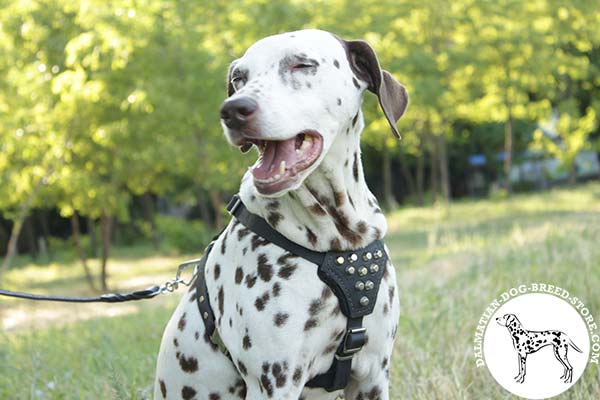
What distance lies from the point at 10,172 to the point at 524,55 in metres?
16.2

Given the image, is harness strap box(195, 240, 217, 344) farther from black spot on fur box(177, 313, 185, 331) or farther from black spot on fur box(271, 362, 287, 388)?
black spot on fur box(271, 362, 287, 388)

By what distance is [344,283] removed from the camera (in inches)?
97.1

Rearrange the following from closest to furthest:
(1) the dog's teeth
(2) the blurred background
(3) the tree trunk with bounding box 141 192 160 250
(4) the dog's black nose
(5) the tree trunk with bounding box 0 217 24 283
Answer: (4) the dog's black nose < (1) the dog's teeth < (2) the blurred background < (5) the tree trunk with bounding box 0 217 24 283 < (3) the tree trunk with bounding box 141 192 160 250

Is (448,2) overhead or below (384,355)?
overhead

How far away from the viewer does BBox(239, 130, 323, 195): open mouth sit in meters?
2.28

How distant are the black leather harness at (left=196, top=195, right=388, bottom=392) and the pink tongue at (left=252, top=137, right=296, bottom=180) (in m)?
0.29

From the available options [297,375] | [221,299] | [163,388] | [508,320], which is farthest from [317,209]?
[508,320]

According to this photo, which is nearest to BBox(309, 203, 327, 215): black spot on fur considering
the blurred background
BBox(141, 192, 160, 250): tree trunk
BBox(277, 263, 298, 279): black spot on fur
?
BBox(277, 263, 298, 279): black spot on fur

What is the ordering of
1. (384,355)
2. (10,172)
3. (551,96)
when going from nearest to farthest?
1. (384,355)
2. (10,172)
3. (551,96)

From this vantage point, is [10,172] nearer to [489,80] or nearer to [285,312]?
[285,312]

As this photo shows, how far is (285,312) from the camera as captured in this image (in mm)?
2383

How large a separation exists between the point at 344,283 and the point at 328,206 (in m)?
0.30

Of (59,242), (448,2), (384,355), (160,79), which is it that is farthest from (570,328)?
(59,242)

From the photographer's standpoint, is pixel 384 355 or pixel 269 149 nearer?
pixel 269 149
